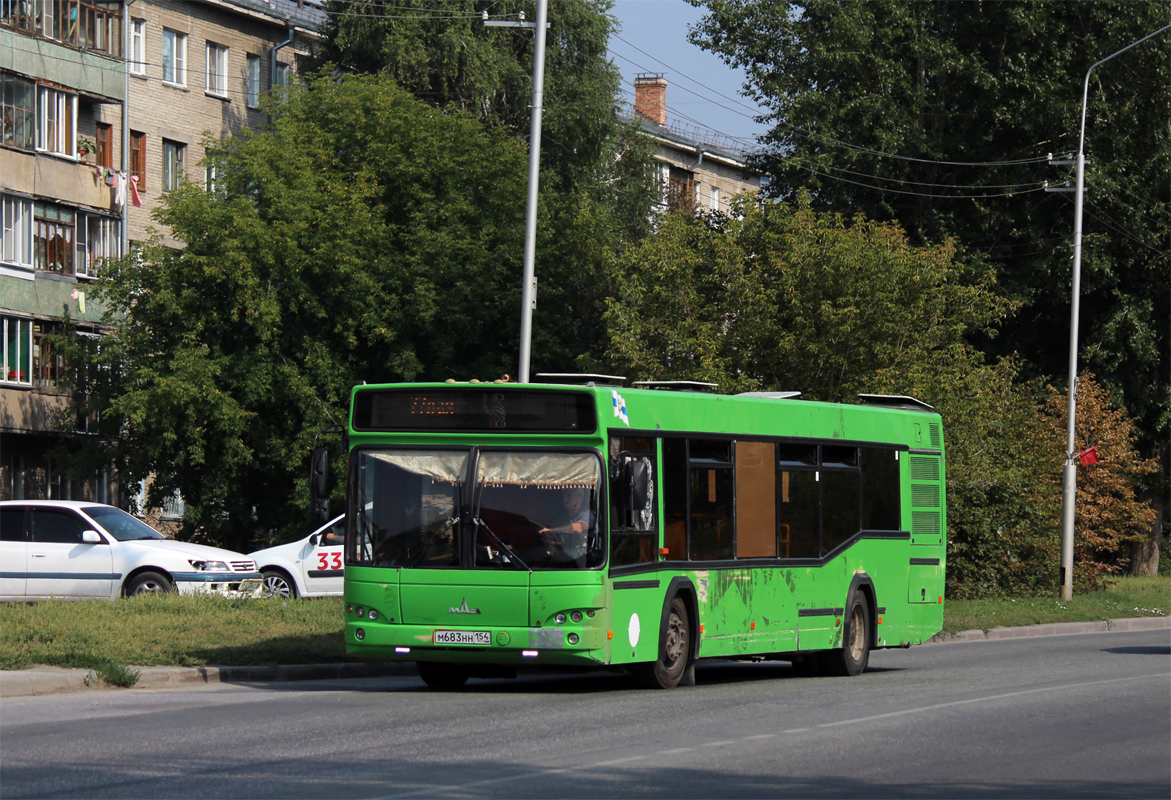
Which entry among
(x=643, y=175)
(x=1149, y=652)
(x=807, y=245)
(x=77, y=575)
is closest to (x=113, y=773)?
(x=77, y=575)

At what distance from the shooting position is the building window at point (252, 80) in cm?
5409

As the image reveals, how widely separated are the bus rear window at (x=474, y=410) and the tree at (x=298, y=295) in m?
21.0

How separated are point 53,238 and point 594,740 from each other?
119 ft

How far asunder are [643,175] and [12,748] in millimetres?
42719

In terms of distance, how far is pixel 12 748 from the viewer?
1085 centimetres

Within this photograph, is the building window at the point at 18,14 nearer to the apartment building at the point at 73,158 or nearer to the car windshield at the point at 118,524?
the apartment building at the point at 73,158

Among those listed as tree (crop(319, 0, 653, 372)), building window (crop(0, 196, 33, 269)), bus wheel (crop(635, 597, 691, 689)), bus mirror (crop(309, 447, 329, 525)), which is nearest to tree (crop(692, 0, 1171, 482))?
tree (crop(319, 0, 653, 372))

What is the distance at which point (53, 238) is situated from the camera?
44.6m

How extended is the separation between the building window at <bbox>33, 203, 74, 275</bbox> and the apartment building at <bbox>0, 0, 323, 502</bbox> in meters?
0.03

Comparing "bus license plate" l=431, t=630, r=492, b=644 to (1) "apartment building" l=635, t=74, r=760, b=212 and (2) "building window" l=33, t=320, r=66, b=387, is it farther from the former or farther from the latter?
(1) "apartment building" l=635, t=74, r=760, b=212

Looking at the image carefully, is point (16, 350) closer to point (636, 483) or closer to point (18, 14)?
point (18, 14)

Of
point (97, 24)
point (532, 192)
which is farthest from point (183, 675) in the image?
point (97, 24)

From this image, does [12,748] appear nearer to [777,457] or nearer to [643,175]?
[777,457]

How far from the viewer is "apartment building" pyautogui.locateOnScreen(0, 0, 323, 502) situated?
4325 cm
